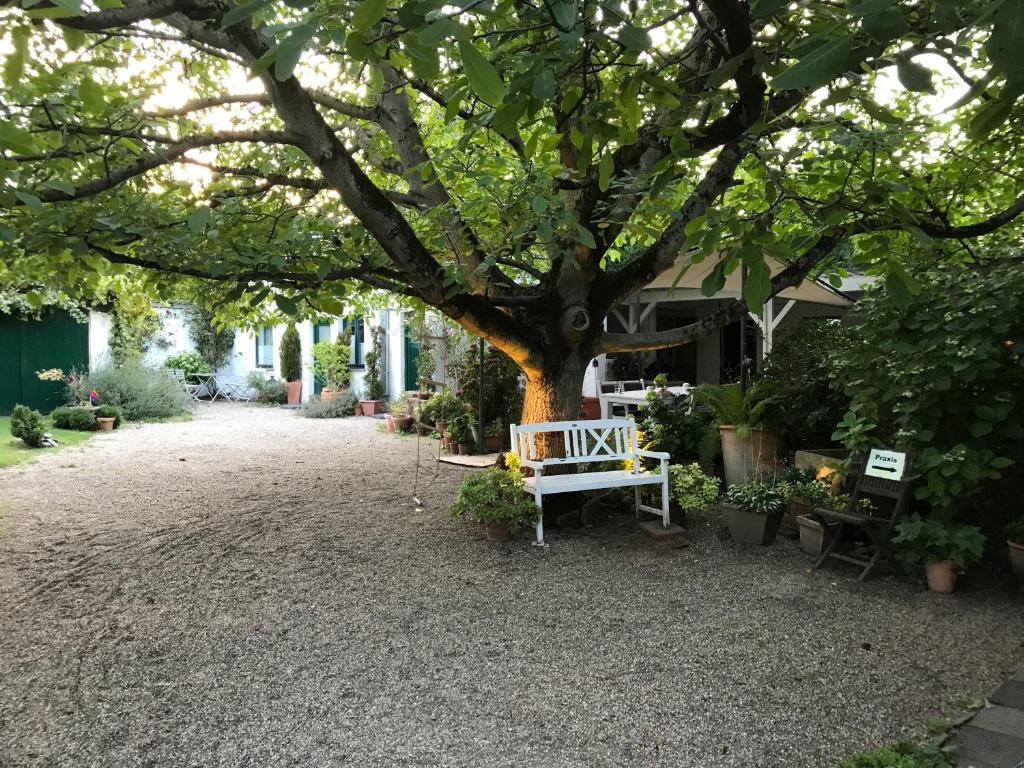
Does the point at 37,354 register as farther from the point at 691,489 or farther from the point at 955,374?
the point at 955,374

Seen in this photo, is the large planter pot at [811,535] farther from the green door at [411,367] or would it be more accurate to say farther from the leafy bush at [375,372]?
the leafy bush at [375,372]

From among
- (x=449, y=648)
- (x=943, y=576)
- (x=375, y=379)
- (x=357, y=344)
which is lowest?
(x=449, y=648)

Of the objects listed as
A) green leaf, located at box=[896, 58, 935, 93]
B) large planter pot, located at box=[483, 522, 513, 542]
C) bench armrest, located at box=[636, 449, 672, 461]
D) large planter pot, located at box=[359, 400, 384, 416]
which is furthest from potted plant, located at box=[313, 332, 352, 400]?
green leaf, located at box=[896, 58, 935, 93]

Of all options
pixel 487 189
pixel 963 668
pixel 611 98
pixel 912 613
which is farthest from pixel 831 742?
pixel 487 189

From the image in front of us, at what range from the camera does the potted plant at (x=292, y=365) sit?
18.3 m

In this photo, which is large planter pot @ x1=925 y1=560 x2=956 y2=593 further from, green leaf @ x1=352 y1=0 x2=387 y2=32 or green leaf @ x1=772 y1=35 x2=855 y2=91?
green leaf @ x1=352 y1=0 x2=387 y2=32

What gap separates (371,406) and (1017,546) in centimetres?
1337

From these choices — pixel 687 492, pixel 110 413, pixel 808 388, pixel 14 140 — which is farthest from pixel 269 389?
pixel 14 140

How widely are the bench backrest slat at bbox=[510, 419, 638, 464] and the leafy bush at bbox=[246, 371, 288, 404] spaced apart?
562 inches

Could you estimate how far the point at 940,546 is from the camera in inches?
162

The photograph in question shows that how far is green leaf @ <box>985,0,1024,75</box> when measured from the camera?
1144 mm

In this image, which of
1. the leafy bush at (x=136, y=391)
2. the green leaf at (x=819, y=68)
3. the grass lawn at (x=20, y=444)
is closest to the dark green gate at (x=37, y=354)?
the leafy bush at (x=136, y=391)

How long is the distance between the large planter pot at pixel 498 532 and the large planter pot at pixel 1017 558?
3439 millimetres

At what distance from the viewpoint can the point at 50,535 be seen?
19.1 ft
